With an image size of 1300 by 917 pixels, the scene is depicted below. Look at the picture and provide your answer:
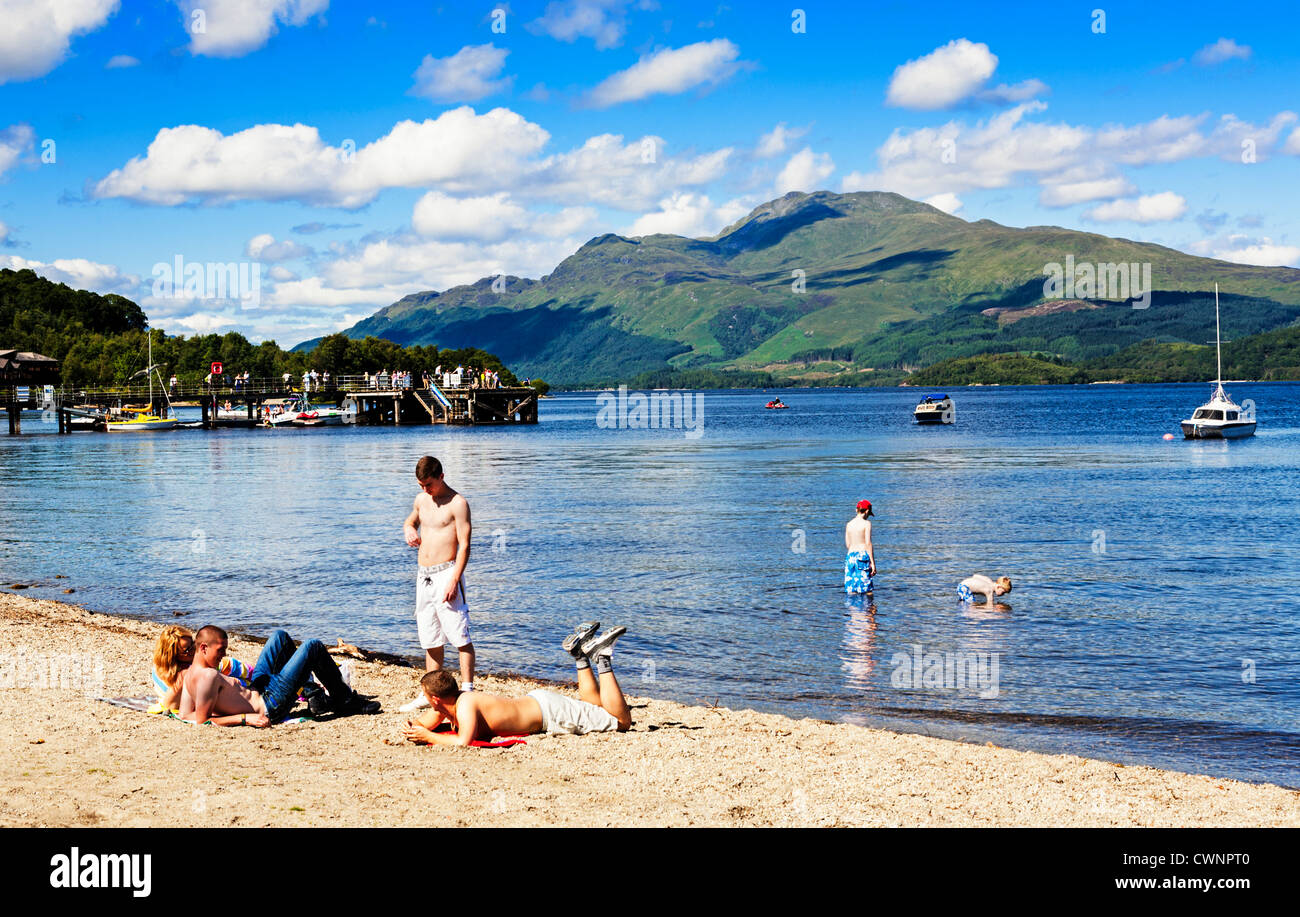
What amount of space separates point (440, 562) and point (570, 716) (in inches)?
92.1

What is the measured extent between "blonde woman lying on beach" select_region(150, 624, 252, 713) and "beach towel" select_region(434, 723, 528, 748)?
2463 mm

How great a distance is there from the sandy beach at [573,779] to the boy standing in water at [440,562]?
43.9 inches

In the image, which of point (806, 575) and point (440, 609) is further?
point (806, 575)

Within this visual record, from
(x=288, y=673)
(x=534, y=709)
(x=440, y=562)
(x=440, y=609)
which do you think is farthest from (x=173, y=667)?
(x=534, y=709)

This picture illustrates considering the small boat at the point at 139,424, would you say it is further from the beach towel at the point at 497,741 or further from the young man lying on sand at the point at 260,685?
the beach towel at the point at 497,741

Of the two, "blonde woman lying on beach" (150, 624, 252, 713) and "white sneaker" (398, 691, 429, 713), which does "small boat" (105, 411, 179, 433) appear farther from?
"white sneaker" (398, 691, 429, 713)

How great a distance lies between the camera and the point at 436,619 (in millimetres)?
13148

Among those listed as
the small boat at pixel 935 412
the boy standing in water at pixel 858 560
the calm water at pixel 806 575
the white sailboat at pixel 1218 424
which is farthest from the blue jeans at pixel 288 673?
the small boat at pixel 935 412

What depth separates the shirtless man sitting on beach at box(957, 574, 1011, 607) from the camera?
21547 mm

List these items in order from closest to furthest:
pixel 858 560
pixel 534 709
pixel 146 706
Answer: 1. pixel 534 709
2. pixel 146 706
3. pixel 858 560

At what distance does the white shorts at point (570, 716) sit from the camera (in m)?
12.0

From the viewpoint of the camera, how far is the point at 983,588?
2195 centimetres

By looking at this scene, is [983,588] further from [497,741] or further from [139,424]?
[139,424]

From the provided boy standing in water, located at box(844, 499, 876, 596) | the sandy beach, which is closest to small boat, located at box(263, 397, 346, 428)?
boy standing in water, located at box(844, 499, 876, 596)
